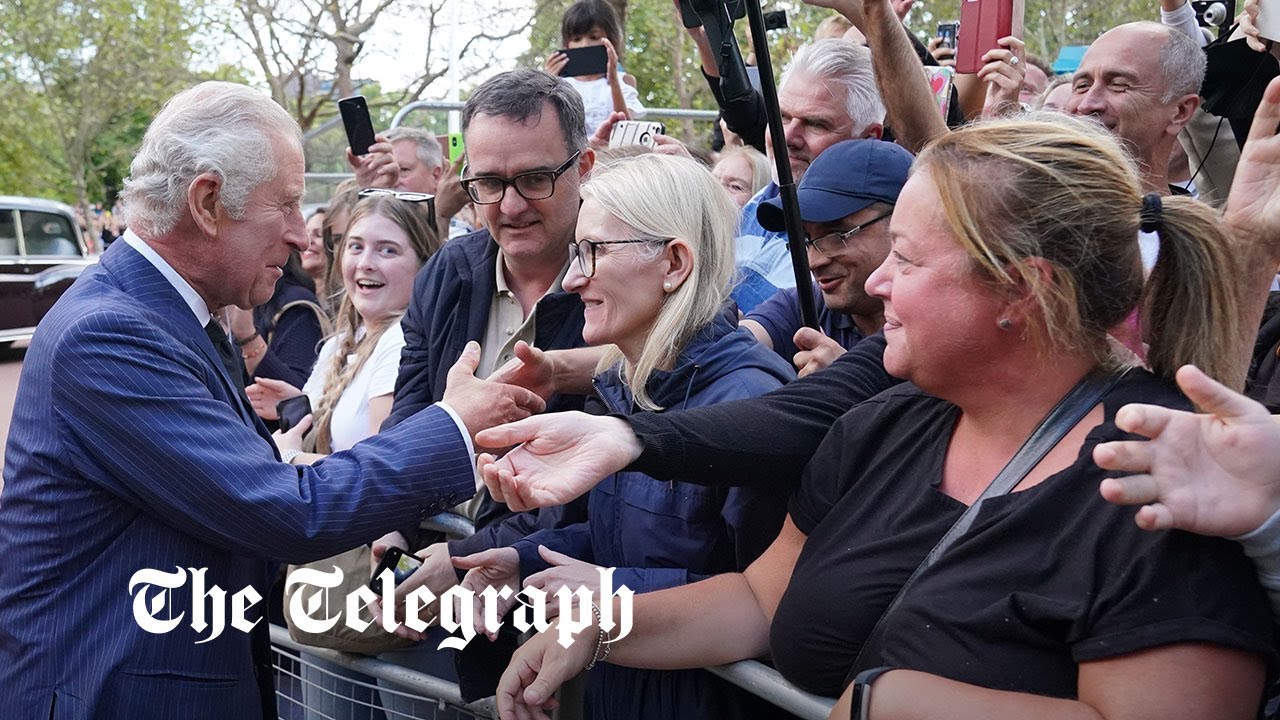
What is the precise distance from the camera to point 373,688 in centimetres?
318

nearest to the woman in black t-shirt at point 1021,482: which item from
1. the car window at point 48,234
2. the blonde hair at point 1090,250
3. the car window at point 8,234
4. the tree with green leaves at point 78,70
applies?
the blonde hair at point 1090,250

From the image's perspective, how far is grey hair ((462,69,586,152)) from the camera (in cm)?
351

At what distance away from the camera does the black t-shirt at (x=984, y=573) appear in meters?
1.64

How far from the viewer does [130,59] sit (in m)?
27.2

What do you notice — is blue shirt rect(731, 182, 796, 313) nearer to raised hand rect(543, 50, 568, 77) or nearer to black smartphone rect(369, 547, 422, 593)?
black smartphone rect(369, 547, 422, 593)

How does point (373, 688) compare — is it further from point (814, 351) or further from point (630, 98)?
point (630, 98)

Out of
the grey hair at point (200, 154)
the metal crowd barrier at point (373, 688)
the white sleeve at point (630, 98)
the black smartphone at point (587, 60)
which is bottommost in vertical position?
the metal crowd barrier at point (373, 688)

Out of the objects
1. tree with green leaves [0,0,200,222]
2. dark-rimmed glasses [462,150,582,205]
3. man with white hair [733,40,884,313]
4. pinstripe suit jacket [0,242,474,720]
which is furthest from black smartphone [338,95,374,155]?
tree with green leaves [0,0,200,222]

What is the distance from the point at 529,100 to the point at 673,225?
87cm

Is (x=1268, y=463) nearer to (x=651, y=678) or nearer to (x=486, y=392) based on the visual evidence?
(x=651, y=678)

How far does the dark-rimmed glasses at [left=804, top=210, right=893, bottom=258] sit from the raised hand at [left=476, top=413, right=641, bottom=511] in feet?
3.09

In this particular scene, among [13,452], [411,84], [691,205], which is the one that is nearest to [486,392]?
[691,205]

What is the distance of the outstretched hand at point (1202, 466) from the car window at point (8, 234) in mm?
16592

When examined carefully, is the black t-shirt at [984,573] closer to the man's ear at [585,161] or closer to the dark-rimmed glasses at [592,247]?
the dark-rimmed glasses at [592,247]
